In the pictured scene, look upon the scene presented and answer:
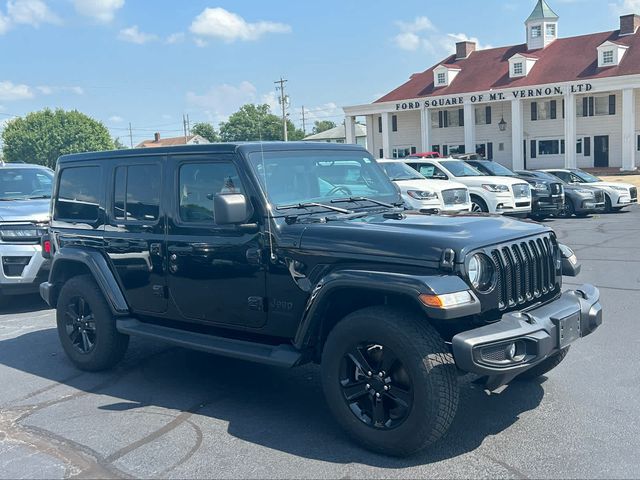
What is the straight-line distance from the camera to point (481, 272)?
4102mm

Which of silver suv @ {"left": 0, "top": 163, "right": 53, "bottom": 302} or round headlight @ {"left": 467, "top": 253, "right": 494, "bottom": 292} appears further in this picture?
silver suv @ {"left": 0, "top": 163, "right": 53, "bottom": 302}

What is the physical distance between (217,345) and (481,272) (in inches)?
78.2

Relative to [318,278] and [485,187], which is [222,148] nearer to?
[318,278]

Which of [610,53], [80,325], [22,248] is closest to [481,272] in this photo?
[80,325]

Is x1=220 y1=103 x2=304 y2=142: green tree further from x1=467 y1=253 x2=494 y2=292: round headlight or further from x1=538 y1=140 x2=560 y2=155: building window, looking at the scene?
x1=467 y1=253 x2=494 y2=292: round headlight

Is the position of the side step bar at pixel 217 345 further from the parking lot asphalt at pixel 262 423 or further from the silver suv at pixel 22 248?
the silver suv at pixel 22 248

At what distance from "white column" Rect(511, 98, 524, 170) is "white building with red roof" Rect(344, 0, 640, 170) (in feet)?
0.21

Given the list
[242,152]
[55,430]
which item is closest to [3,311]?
[55,430]

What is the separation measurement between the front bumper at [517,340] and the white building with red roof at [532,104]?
39.5m

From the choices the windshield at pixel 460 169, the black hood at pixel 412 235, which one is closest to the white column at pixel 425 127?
the windshield at pixel 460 169

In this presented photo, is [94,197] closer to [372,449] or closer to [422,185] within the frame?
[372,449]

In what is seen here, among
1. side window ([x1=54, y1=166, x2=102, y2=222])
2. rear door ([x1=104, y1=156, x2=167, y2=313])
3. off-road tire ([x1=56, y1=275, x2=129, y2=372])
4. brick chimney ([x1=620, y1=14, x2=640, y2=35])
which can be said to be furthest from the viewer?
brick chimney ([x1=620, y1=14, x2=640, y2=35])

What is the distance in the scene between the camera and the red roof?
4222 cm

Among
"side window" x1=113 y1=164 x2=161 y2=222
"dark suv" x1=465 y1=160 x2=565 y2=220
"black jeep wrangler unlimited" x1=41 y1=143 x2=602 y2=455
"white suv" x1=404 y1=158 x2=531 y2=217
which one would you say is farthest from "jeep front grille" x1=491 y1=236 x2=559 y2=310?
"dark suv" x1=465 y1=160 x2=565 y2=220
